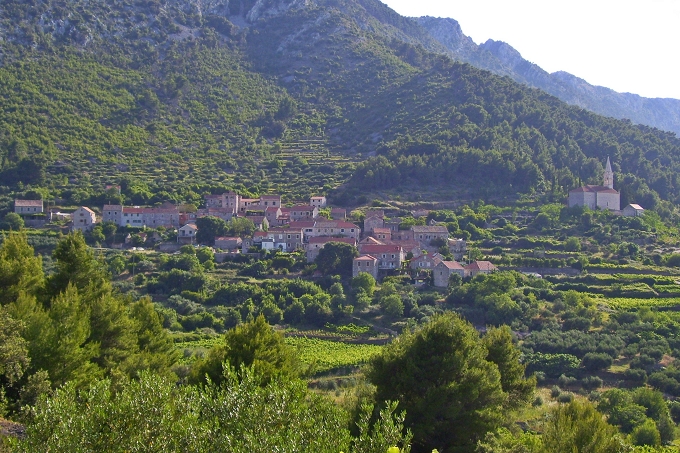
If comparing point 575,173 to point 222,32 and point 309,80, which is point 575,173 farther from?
point 222,32

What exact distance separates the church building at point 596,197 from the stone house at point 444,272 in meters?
22.1

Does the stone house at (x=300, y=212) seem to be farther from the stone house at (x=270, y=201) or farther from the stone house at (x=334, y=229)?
the stone house at (x=334, y=229)

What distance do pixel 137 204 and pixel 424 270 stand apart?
2986 centimetres

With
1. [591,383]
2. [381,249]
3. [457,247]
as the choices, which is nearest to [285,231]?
[381,249]

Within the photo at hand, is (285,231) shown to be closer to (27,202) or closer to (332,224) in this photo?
(332,224)

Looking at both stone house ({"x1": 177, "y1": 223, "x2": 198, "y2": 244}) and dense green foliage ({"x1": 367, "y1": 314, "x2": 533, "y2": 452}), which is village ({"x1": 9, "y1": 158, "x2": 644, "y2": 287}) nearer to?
stone house ({"x1": 177, "y1": 223, "x2": 198, "y2": 244})

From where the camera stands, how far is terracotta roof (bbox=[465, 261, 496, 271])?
47219 millimetres

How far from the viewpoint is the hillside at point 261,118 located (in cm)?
7156

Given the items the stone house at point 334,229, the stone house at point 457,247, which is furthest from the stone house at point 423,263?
the stone house at point 334,229

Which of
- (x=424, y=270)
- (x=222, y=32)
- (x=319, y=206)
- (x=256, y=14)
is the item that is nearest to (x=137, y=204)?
(x=319, y=206)

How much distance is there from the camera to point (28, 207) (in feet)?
189

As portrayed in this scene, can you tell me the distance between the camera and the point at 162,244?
54.2m

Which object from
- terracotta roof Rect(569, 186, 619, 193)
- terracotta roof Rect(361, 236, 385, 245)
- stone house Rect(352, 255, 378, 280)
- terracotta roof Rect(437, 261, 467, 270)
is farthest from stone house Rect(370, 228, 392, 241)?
terracotta roof Rect(569, 186, 619, 193)

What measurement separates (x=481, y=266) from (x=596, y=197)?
22.6 m
